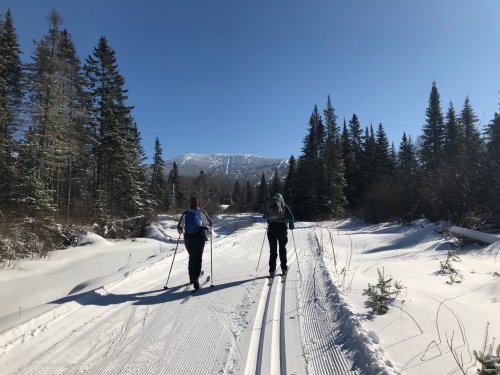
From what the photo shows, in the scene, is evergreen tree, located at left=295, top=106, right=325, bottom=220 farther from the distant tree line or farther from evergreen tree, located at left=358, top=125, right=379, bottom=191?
evergreen tree, located at left=358, top=125, right=379, bottom=191

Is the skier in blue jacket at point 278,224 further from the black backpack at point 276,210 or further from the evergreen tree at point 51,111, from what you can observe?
the evergreen tree at point 51,111

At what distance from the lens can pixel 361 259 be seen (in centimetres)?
1052

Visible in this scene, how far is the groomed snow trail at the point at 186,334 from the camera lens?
3.61 m

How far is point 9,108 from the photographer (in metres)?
21.6

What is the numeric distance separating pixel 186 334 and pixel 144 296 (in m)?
2.24

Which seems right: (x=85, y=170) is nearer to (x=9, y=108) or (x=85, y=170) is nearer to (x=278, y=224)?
(x=9, y=108)

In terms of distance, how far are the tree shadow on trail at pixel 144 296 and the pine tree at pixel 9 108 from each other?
1319 centimetres

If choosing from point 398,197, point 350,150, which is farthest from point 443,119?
point 398,197

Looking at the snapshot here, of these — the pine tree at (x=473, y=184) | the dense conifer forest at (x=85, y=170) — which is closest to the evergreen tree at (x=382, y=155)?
the dense conifer forest at (x=85, y=170)

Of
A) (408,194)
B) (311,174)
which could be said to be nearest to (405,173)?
(408,194)

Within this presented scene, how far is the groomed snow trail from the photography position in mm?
3608

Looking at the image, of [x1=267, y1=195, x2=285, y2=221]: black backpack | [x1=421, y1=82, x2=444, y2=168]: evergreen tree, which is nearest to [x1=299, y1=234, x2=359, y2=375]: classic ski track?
[x1=267, y1=195, x2=285, y2=221]: black backpack

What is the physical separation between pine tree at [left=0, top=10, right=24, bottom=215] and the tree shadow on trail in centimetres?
1319

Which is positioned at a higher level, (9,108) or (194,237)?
(9,108)
